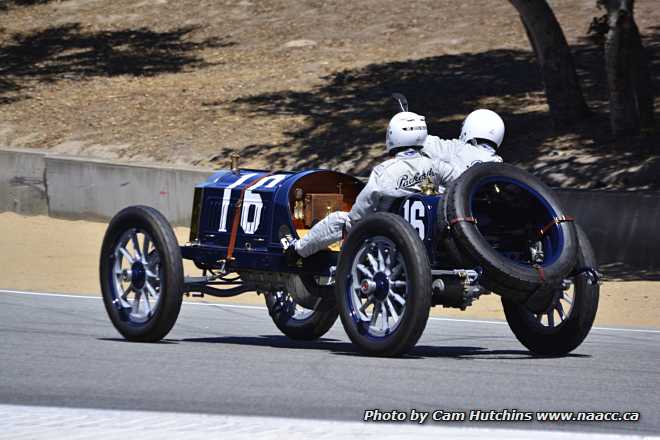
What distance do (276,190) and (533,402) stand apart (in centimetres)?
327

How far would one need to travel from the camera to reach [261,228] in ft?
32.9

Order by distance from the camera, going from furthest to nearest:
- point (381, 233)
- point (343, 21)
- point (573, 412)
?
1. point (343, 21)
2. point (381, 233)
3. point (573, 412)

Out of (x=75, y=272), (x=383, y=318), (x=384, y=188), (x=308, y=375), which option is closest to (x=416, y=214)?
(x=384, y=188)

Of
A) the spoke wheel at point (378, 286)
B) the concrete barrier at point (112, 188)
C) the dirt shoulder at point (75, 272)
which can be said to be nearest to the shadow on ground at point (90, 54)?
the concrete barrier at point (112, 188)

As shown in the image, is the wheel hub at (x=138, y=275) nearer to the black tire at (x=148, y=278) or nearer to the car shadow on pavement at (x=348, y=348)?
the black tire at (x=148, y=278)

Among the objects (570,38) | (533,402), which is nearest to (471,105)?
Answer: (570,38)

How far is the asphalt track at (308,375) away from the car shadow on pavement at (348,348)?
0.01 meters

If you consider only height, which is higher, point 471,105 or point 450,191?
point 450,191

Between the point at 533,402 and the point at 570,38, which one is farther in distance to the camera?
the point at 570,38

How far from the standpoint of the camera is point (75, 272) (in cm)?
1772

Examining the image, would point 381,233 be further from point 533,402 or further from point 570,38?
point 570,38

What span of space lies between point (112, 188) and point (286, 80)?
7.23 m

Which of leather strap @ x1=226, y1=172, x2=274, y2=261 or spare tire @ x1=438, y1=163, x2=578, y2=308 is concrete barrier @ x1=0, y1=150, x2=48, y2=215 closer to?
leather strap @ x1=226, y1=172, x2=274, y2=261

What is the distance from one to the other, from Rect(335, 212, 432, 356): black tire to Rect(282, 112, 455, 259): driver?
1.08ft
